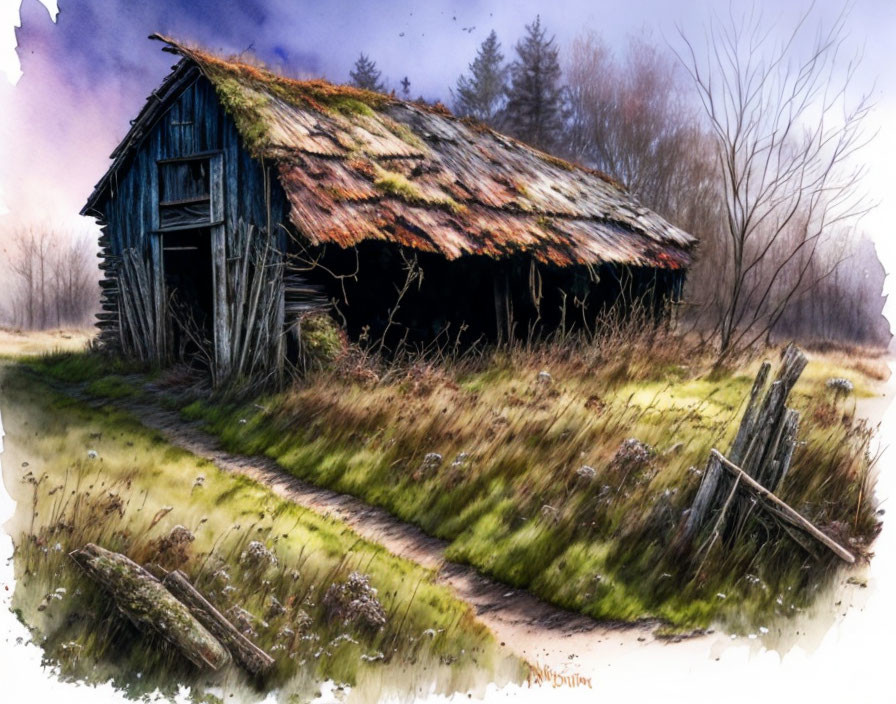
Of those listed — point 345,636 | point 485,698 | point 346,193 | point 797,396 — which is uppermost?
point 346,193

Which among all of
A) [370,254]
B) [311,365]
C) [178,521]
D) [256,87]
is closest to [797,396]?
[178,521]

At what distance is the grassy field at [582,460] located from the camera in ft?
11.8

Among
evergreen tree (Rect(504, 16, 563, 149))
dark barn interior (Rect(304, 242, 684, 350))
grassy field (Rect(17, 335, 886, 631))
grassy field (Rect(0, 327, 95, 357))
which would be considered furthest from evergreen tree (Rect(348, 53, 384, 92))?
dark barn interior (Rect(304, 242, 684, 350))

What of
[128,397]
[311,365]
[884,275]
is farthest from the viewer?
[311,365]

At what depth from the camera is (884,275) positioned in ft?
13.9

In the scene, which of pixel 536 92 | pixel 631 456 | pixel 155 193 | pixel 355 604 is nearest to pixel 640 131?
pixel 536 92

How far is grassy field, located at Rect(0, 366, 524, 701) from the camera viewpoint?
2906 mm

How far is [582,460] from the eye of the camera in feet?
15.7

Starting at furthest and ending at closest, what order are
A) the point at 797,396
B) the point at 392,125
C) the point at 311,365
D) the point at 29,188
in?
the point at 392,125 → the point at 311,365 → the point at 797,396 → the point at 29,188

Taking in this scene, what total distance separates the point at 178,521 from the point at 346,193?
4.87 metres

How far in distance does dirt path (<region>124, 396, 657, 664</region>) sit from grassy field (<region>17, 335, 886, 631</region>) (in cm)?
9

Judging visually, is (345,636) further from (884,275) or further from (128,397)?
(128,397)
